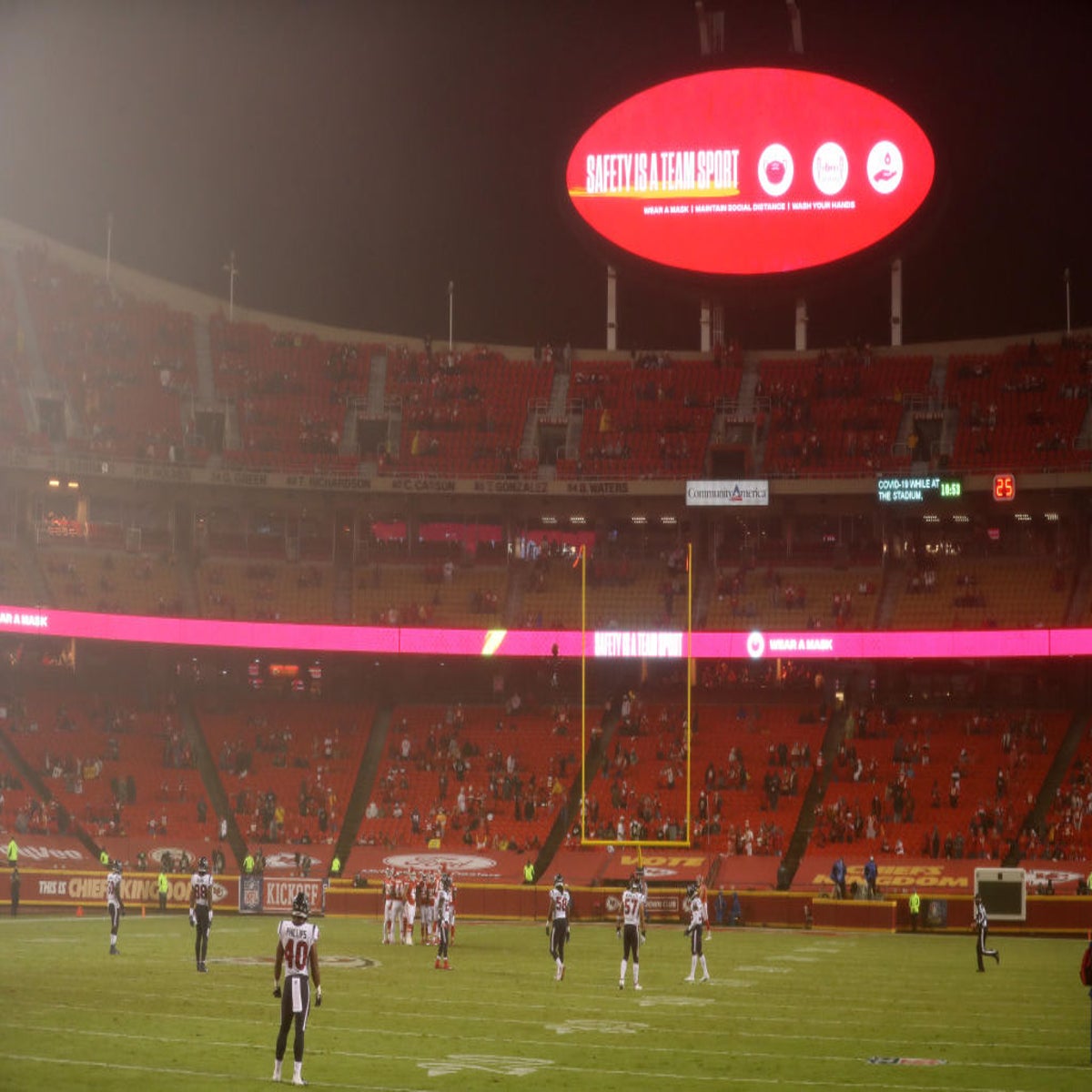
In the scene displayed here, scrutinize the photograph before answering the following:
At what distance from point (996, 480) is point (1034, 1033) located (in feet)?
121

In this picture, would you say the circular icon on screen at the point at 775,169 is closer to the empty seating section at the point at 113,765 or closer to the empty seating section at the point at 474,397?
the empty seating section at the point at 474,397

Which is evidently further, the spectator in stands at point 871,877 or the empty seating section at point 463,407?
the empty seating section at point 463,407

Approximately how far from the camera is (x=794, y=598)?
60.1 metres

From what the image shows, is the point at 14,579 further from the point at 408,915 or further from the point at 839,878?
the point at 839,878

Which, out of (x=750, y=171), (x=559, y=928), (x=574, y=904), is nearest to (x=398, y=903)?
(x=559, y=928)

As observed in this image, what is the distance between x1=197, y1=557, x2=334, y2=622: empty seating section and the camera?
59438 millimetres

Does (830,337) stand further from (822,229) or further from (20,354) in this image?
(20,354)

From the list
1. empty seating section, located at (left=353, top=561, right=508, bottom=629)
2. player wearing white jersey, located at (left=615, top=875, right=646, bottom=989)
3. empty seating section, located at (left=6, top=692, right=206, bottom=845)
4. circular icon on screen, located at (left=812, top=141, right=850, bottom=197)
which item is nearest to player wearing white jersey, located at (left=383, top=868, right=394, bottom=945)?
player wearing white jersey, located at (left=615, top=875, right=646, bottom=989)

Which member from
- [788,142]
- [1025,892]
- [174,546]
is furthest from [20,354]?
[1025,892]

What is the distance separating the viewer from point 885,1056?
1966 centimetres

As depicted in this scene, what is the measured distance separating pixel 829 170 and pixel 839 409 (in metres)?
9.62

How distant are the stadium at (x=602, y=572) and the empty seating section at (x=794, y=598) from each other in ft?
0.67

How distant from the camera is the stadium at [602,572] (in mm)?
50875

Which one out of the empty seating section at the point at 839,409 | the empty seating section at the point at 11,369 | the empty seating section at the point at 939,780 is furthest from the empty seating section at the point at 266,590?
the empty seating section at the point at 939,780
